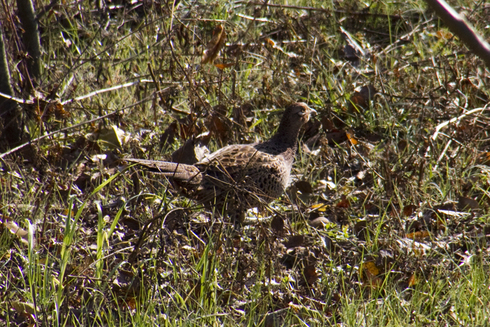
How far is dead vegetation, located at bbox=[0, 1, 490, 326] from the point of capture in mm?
3033

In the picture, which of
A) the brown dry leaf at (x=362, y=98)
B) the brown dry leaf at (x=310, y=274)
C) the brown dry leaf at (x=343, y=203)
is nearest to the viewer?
the brown dry leaf at (x=310, y=274)

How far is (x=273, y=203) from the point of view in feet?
14.3

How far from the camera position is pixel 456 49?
5.80 m

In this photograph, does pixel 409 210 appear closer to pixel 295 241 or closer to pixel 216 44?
pixel 295 241

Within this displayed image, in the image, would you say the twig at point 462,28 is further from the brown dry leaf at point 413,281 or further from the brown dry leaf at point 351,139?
the brown dry leaf at point 351,139

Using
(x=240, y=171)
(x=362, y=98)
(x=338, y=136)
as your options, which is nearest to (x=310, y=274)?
(x=240, y=171)

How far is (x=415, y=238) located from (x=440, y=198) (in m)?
0.65

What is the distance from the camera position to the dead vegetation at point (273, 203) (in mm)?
3033

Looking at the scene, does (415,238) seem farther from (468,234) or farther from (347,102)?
(347,102)

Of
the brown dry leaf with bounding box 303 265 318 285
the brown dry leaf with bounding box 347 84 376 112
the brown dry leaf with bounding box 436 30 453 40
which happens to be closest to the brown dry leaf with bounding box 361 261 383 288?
the brown dry leaf with bounding box 303 265 318 285

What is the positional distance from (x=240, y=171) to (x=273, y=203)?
891 mm

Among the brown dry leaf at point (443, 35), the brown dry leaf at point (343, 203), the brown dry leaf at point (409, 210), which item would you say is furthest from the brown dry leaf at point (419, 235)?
the brown dry leaf at point (443, 35)

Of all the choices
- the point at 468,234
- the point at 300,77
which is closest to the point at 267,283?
the point at 468,234

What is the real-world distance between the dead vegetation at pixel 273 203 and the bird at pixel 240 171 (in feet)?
0.47
